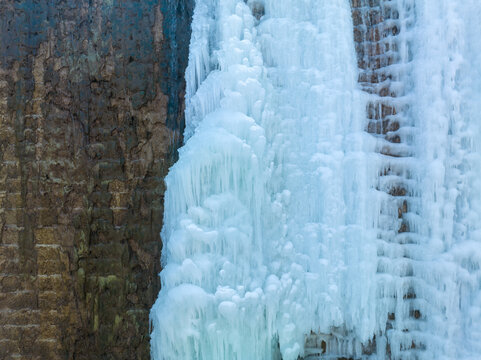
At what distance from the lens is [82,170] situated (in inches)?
68.8

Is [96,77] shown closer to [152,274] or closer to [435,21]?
[152,274]

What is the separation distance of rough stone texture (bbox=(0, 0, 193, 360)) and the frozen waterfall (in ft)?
0.59

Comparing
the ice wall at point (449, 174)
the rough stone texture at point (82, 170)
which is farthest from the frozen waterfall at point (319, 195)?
the rough stone texture at point (82, 170)

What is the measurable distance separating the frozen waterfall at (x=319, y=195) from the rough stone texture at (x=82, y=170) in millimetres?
180

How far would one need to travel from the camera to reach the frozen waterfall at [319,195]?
5.16 feet

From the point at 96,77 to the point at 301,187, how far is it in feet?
3.05

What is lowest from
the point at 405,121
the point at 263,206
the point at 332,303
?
the point at 332,303

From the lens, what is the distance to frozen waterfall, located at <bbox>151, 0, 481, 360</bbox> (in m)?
1.57

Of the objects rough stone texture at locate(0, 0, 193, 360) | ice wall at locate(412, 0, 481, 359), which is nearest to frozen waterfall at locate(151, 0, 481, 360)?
ice wall at locate(412, 0, 481, 359)

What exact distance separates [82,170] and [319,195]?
0.94 m

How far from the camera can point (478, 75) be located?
1675mm

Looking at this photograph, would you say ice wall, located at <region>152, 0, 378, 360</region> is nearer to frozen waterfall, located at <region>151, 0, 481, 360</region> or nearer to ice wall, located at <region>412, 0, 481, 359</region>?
frozen waterfall, located at <region>151, 0, 481, 360</region>

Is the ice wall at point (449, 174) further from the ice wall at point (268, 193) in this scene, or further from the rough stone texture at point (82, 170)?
the rough stone texture at point (82, 170)

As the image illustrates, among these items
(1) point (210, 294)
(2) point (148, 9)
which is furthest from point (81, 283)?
(2) point (148, 9)
